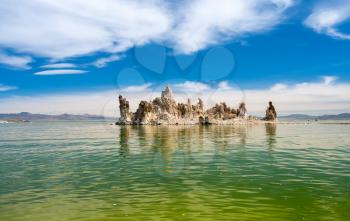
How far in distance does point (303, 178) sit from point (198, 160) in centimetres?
1470

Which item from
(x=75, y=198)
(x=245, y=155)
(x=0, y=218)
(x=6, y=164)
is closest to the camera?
(x=0, y=218)

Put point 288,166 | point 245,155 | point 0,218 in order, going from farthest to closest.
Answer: point 245,155 < point 288,166 < point 0,218

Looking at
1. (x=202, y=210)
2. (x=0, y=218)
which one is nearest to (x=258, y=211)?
(x=202, y=210)

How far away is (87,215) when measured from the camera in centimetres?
2041

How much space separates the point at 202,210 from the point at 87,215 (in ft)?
21.8

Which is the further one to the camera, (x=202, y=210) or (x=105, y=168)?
(x=105, y=168)

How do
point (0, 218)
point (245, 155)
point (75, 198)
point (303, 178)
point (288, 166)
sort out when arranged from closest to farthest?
point (0, 218), point (75, 198), point (303, 178), point (288, 166), point (245, 155)

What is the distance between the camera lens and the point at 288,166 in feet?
122

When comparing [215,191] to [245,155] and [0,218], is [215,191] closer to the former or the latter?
[0,218]

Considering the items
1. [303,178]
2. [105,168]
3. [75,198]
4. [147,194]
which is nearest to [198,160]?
[105,168]

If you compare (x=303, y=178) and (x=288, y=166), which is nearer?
(x=303, y=178)

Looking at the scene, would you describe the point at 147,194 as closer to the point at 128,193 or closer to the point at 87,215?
the point at 128,193

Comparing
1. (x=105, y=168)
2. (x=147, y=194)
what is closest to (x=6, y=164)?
(x=105, y=168)

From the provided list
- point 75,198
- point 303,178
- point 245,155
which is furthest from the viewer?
point 245,155
